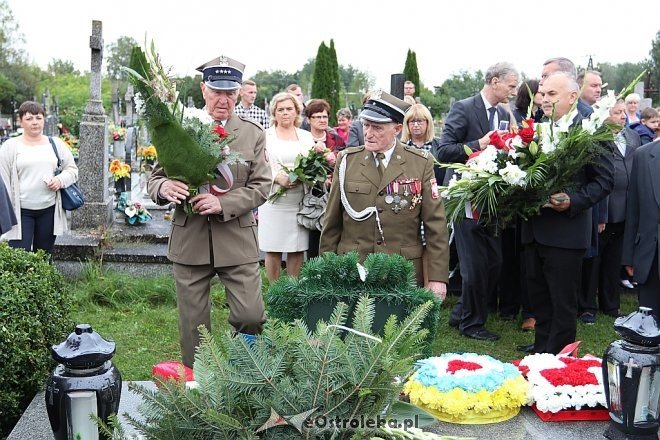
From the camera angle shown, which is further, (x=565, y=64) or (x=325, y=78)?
(x=325, y=78)

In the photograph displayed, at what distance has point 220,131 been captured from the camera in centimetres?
390

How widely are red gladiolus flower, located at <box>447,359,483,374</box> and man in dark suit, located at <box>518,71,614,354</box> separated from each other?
1.78 m

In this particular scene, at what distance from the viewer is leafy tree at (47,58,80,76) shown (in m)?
73.1

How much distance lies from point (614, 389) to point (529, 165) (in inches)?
83.3

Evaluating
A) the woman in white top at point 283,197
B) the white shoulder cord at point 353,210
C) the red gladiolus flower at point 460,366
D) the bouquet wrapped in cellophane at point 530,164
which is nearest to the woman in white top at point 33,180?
the woman in white top at point 283,197

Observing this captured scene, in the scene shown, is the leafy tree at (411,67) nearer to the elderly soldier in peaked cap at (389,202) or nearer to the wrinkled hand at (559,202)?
the wrinkled hand at (559,202)

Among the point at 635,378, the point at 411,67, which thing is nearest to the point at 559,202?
the point at 635,378

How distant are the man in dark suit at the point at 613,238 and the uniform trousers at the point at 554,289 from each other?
1910 mm

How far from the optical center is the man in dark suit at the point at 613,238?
6.71m

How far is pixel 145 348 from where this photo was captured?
570cm

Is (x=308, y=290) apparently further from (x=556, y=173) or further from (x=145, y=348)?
(x=145, y=348)

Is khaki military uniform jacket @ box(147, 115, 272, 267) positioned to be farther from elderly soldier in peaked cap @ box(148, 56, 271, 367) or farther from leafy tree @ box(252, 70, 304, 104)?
leafy tree @ box(252, 70, 304, 104)

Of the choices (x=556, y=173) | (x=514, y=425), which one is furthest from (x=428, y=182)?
(x=514, y=425)

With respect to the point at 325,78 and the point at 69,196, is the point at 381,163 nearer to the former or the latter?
the point at 69,196
